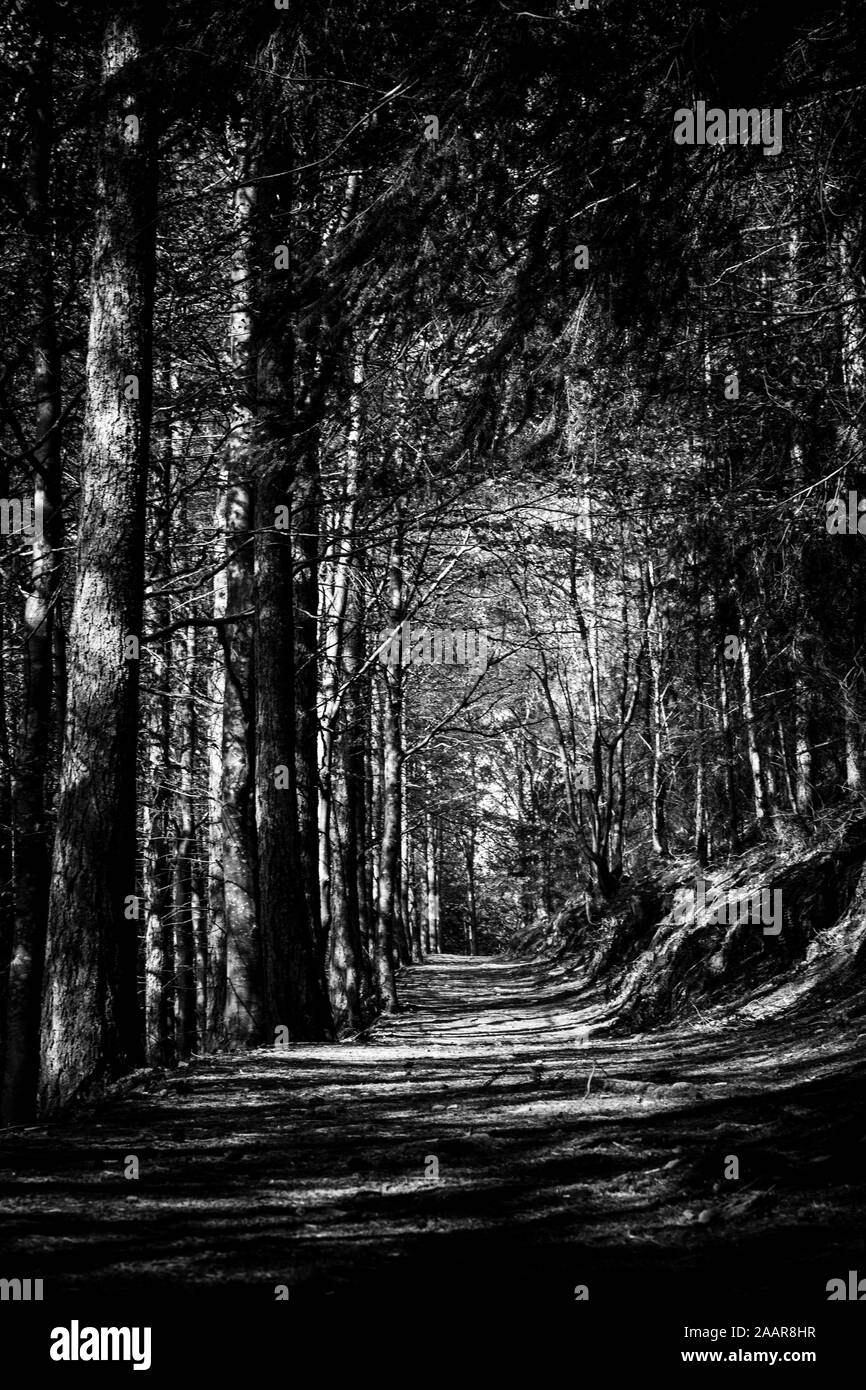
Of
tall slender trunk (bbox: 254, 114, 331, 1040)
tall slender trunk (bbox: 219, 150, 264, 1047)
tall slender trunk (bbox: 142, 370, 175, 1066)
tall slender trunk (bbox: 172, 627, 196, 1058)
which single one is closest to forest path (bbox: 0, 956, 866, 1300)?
tall slender trunk (bbox: 254, 114, 331, 1040)

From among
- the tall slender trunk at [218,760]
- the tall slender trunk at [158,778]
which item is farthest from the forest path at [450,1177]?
the tall slender trunk at [158,778]

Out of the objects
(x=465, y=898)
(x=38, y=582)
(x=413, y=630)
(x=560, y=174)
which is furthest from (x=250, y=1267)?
(x=465, y=898)

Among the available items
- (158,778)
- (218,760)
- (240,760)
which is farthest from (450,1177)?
(158,778)

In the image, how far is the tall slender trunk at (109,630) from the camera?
6.12 meters

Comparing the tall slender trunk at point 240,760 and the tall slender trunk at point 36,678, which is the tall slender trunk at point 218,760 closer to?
the tall slender trunk at point 240,760

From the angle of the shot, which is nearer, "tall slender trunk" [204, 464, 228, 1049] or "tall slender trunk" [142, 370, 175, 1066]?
"tall slender trunk" [204, 464, 228, 1049]

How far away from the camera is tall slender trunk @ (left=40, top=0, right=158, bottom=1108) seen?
612 cm

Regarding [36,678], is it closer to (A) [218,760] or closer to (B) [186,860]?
(A) [218,760]

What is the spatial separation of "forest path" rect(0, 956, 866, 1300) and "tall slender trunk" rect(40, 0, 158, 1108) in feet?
1.80

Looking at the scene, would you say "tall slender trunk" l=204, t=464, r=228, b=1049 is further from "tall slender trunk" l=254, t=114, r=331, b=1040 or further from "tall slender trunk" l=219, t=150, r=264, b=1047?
"tall slender trunk" l=254, t=114, r=331, b=1040

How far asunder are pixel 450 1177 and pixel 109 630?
416 cm

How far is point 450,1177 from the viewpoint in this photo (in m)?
3.85

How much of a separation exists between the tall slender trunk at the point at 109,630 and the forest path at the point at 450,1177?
1.80ft
